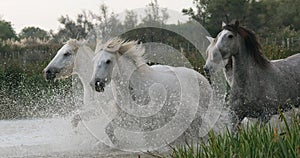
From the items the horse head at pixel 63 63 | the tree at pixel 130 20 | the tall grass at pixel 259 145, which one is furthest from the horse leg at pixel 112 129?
the tall grass at pixel 259 145

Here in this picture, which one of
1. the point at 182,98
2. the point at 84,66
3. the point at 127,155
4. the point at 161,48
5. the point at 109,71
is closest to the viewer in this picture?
the point at 127,155

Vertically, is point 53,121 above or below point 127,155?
below

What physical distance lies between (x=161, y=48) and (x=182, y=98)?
10.6 ft

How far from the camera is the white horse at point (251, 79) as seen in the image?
675 centimetres

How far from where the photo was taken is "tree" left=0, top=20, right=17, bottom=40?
52781 mm

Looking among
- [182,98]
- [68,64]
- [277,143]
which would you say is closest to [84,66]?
[68,64]

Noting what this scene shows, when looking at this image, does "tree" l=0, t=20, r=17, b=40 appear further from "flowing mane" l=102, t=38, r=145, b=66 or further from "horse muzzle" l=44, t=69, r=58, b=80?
"flowing mane" l=102, t=38, r=145, b=66

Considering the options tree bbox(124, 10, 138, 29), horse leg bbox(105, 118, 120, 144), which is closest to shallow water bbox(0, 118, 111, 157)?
horse leg bbox(105, 118, 120, 144)

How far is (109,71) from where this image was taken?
7062 mm

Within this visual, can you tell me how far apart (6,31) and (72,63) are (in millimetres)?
48194

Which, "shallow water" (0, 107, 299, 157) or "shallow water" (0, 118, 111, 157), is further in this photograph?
"shallow water" (0, 118, 111, 157)

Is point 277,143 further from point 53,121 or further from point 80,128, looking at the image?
point 53,121

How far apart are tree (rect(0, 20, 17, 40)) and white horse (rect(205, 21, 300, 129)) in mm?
45648

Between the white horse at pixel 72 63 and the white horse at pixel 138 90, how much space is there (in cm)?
87
